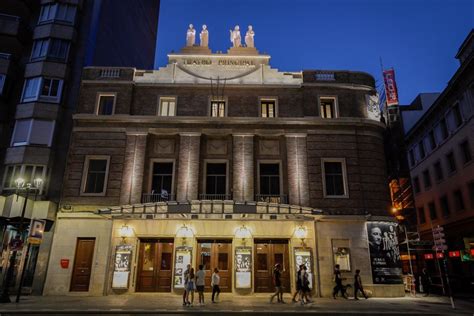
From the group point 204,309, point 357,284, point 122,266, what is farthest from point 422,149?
point 122,266

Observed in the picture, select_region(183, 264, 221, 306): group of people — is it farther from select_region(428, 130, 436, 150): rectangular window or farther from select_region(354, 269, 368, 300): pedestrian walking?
select_region(428, 130, 436, 150): rectangular window

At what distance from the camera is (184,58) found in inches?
929

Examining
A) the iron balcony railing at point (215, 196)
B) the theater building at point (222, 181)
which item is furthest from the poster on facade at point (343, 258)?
the iron balcony railing at point (215, 196)

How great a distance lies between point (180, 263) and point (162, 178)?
5467 mm

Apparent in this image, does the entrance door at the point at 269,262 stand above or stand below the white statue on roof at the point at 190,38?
below

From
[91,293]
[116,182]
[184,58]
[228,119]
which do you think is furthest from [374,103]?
[91,293]

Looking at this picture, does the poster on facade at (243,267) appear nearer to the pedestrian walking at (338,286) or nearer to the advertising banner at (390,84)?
the pedestrian walking at (338,286)

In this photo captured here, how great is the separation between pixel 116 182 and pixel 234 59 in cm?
1173

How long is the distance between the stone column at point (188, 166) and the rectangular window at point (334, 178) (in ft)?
26.6

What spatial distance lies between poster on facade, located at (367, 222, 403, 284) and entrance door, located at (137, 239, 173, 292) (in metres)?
11.9

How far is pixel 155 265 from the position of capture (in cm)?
1947

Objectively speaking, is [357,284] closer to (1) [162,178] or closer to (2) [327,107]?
(2) [327,107]

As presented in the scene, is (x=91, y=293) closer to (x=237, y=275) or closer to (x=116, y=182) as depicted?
(x=116, y=182)

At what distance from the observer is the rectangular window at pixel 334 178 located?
20.5m
